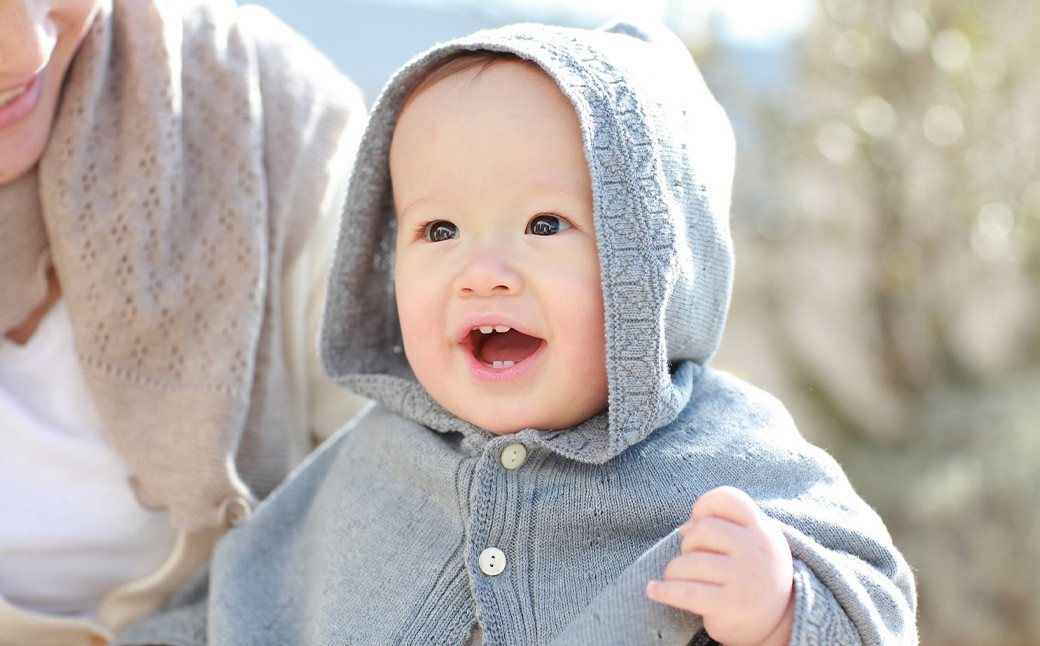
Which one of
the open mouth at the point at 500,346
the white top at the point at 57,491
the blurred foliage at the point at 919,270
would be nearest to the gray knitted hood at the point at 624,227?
the open mouth at the point at 500,346

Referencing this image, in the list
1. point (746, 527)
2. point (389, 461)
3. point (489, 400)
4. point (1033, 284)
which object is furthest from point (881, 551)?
point (1033, 284)

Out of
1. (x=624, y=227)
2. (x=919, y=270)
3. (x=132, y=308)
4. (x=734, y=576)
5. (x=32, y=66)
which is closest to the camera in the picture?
(x=734, y=576)

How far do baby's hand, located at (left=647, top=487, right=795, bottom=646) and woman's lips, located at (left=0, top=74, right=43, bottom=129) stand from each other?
3.76ft

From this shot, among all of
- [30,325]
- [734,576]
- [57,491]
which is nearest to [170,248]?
→ [30,325]

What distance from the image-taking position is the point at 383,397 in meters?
1.63

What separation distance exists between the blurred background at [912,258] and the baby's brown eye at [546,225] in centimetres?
240

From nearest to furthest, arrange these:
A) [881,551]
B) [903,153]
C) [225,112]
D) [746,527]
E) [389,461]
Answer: [746,527], [881,551], [389,461], [225,112], [903,153]

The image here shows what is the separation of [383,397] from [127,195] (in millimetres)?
516

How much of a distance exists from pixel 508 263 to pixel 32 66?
73 cm

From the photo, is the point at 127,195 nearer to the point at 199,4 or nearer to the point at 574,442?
the point at 199,4

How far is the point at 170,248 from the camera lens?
1.70m

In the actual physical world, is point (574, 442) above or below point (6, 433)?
above

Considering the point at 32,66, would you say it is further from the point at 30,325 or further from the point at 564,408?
the point at 564,408

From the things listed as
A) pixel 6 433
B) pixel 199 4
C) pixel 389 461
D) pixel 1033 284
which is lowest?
pixel 1033 284
